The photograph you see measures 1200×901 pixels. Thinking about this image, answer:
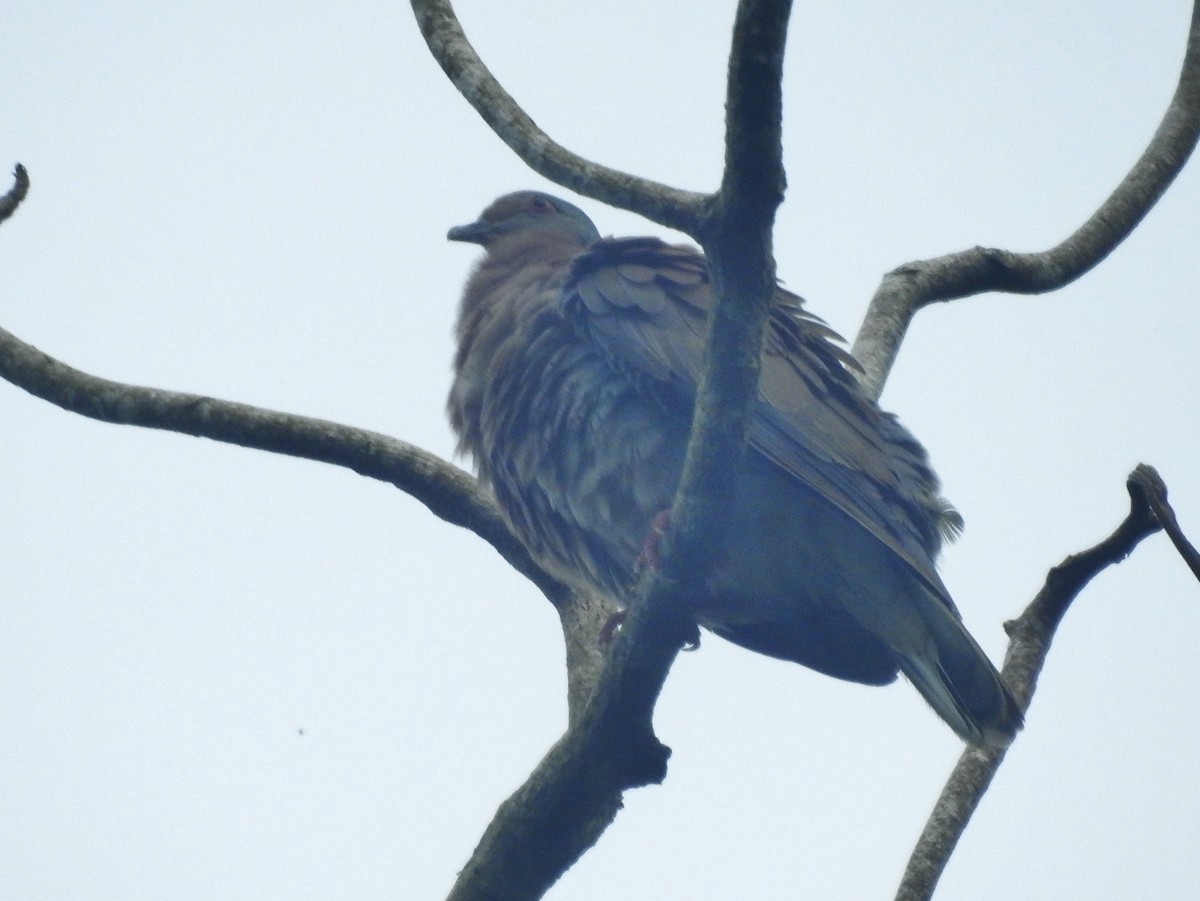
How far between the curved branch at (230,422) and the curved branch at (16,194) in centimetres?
39

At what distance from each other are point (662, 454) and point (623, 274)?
0.68 m

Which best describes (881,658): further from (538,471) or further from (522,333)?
(522,333)

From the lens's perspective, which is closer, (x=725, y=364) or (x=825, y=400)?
→ (x=725, y=364)

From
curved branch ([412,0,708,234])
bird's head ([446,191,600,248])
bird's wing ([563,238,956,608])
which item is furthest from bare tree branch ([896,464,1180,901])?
bird's head ([446,191,600,248])

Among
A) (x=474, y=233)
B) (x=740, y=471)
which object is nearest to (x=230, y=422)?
(x=740, y=471)

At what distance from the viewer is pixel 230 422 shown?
4.14 meters

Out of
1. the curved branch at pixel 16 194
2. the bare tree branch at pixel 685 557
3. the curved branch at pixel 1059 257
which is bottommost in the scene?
the bare tree branch at pixel 685 557

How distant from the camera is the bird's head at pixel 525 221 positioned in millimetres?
5816

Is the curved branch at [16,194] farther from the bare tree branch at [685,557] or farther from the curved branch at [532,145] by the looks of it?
the bare tree branch at [685,557]

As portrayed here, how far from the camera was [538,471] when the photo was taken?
4.32 m

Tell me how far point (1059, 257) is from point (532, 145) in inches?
82.0

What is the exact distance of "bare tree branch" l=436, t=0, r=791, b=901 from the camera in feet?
8.31

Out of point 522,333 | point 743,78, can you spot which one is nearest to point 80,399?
point 522,333

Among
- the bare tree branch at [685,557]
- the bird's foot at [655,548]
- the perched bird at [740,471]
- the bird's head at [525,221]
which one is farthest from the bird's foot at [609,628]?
the bird's head at [525,221]
